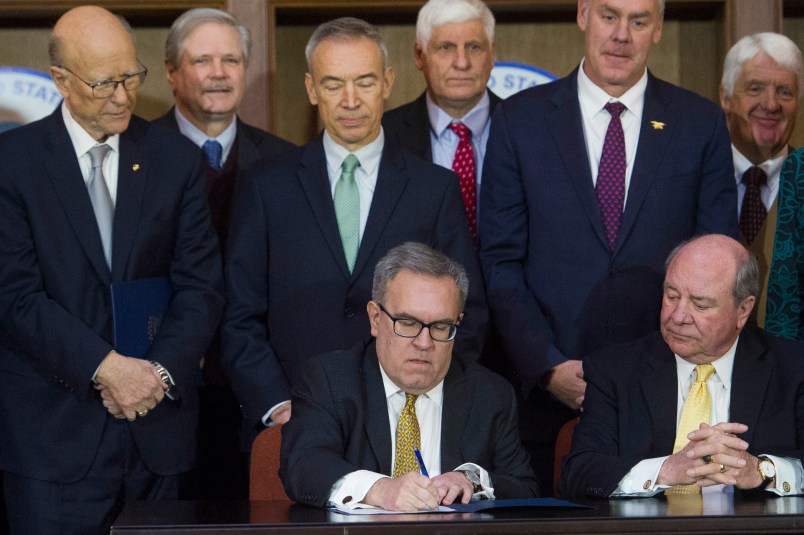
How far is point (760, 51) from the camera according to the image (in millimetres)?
4535

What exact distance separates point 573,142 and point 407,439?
115 cm

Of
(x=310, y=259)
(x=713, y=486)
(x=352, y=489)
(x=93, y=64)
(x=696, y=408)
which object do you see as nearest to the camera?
(x=352, y=489)

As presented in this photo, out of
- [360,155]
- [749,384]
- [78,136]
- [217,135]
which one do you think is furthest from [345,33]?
[749,384]

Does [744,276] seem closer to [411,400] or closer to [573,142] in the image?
[573,142]

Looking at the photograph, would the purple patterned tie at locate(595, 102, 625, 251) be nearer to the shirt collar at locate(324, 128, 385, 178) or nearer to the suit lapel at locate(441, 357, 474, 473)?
the shirt collar at locate(324, 128, 385, 178)

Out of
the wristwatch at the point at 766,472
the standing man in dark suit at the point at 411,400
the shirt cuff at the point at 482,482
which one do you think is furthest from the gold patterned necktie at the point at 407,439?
the wristwatch at the point at 766,472

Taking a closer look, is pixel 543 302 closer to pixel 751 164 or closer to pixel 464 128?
pixel 464 128

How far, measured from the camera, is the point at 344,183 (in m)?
3.82

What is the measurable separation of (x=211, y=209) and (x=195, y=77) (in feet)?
1.53

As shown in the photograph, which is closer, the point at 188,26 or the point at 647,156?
the point at 647,156

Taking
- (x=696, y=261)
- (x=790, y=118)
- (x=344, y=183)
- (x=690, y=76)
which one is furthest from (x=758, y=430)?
(x=690, y=76)

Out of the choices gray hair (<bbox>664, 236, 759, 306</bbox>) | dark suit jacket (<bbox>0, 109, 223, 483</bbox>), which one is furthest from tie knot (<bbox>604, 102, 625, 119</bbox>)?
dark suit jacket (<bbox>0, 109, 223, 483</bbox>)

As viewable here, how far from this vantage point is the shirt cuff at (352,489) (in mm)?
2766

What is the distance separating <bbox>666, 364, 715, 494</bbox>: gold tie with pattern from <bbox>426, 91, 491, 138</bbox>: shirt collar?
1.29 metres
